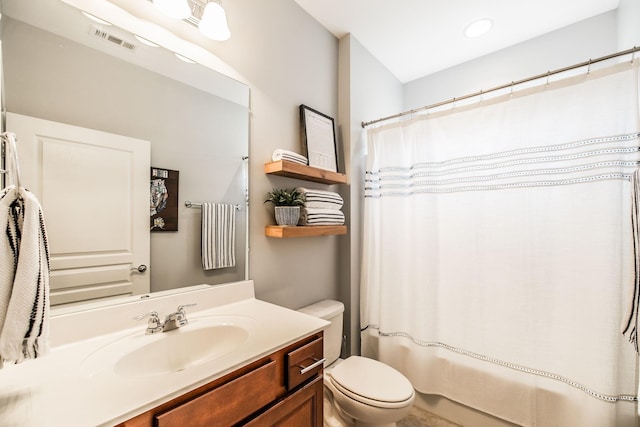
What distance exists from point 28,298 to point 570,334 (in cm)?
200

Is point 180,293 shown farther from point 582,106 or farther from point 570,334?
point 582,106

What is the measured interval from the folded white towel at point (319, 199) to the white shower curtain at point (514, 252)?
1.20ft

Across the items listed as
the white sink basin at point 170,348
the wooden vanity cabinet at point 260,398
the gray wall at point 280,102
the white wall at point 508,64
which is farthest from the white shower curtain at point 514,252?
the white sink basin at point 170,348

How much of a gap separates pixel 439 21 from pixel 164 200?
202cm

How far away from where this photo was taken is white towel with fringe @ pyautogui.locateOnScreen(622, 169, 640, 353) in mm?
1031

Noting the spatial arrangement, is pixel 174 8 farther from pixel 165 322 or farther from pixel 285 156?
pixel 165 322

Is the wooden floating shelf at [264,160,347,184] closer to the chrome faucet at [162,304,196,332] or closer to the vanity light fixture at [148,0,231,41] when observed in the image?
the vanity light fixture at [148,0,231,41]

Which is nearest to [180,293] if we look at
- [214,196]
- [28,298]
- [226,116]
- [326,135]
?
[214,196]

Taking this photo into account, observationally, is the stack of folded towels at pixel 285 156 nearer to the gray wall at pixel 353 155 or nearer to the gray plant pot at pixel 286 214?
the gray plant pot at pixel 286 214

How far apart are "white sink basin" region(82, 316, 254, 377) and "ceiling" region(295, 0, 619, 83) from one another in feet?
6.23

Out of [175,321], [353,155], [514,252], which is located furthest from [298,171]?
[514,252]

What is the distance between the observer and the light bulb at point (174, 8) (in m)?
1.08

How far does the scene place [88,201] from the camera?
987mm

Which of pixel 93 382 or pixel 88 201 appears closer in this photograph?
pixel 93 382
